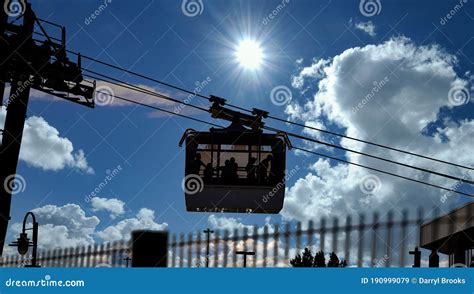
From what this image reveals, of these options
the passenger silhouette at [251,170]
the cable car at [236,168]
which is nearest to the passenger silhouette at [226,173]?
the cable car at [236,168]

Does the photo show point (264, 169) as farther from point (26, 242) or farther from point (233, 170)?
→ point (26, 242)

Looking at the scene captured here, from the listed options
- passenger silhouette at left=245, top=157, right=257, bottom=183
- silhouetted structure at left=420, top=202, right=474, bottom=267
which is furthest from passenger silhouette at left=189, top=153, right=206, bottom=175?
silhouetted structure at left=420, top=202, right=474, bottom=267

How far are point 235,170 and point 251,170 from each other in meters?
0.48

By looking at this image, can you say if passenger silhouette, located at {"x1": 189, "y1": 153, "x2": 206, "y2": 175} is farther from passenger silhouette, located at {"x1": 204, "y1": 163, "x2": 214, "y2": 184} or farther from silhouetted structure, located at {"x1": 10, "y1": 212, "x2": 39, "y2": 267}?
silhouetted structure, located at {"x1": 10, "y1": 212, "x2": 39, "y2": 267}

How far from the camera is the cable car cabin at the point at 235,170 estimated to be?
17156 mm

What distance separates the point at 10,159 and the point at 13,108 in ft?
5.28

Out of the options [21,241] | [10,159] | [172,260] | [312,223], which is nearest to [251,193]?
[312,223]

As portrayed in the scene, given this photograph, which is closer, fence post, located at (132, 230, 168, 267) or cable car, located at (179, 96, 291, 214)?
fence post, located at (132, 230, 168, 267)

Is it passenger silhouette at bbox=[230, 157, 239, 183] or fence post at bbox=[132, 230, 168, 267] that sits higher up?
passenger silhouette at bbox=[230, 157, 239, 183]

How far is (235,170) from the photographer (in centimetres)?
1767

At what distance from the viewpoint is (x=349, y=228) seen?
1756 centimetres

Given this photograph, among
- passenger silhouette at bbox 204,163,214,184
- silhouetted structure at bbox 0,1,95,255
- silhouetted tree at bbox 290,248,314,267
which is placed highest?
silhouetted structure at bbox 0,1,95,255

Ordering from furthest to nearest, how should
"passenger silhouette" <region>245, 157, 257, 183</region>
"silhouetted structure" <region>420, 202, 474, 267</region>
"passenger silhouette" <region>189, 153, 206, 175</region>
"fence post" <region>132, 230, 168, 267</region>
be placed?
"silhouetted structure" <region>420, 202, 474, 267</region>, "passenger silhouette" <region>189, 153, 206, 175</region>, "passenger silhouette" <region>245, 157, 257, 183</region>, "fence post" <region>132, 230, 168, 267</region>

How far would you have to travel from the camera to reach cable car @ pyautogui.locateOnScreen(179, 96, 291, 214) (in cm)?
1709
